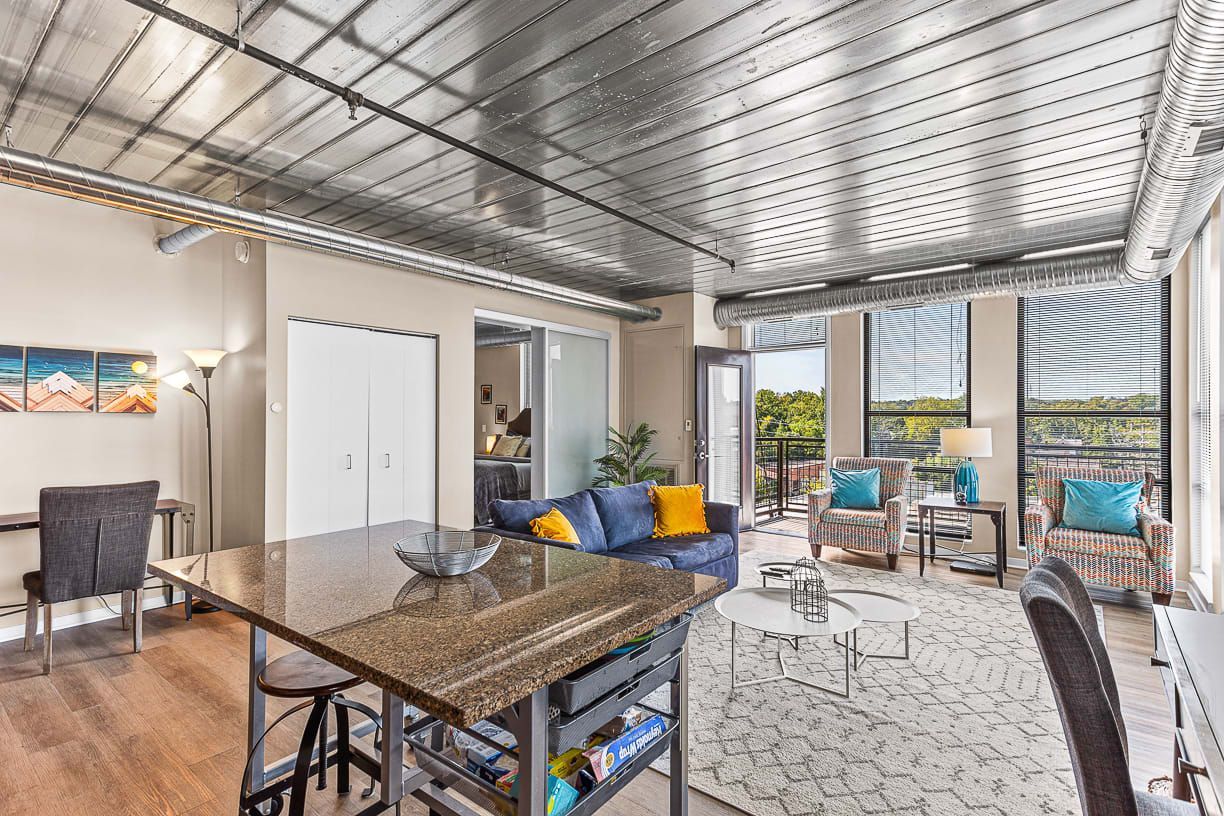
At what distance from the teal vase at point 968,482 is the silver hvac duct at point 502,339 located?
16.0 feet

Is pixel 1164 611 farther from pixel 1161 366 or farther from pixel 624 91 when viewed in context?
pixel 1161 366

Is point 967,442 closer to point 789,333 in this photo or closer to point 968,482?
point 968,482

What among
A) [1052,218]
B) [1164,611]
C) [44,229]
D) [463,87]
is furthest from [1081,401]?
[44,229]

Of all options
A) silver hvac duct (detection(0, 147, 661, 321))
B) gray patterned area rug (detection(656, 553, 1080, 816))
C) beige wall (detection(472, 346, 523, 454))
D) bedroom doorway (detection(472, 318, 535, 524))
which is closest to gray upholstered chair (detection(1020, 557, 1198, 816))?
gray patterned area rug (detection(656, 553, 1080, 816))

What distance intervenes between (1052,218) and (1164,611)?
3.11m

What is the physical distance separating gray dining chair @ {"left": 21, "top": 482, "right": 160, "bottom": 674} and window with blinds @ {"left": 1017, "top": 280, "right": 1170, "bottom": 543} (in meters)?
6.58

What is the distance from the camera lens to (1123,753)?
3.78 ft

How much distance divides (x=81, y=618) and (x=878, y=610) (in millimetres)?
4882

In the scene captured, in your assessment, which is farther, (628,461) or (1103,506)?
(628,461)

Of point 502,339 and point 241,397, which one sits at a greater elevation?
point 502,339

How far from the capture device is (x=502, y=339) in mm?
8141

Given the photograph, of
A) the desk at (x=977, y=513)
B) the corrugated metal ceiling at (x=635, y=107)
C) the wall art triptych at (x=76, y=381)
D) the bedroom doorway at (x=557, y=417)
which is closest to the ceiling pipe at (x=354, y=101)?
the corrugated metal ceiling at (x=635, y=107)

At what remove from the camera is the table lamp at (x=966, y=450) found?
5.26 meters

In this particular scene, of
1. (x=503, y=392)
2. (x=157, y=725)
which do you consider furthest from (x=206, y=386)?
(x=503, y=392)
